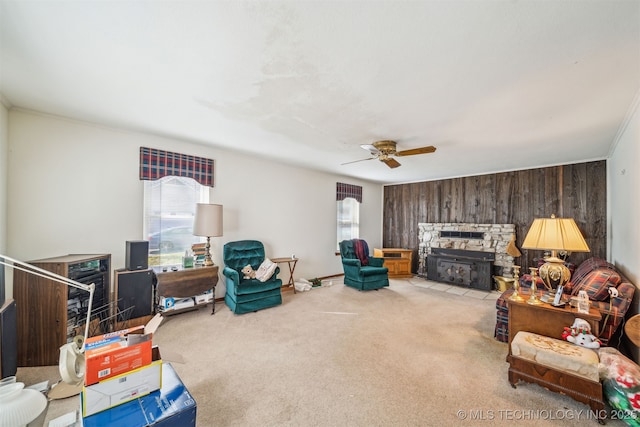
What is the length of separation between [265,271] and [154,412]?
2494 millimetres

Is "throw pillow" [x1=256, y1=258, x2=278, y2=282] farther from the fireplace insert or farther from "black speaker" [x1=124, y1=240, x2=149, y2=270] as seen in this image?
the fireplace insert

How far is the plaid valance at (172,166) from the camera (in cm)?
324

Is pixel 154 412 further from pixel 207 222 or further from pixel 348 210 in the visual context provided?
pixel 348 210

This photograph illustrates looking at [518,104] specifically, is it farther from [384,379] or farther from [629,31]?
[384,379]

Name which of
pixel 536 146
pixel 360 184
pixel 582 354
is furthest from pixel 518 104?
pixel 360 184

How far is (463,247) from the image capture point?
17.9 ft

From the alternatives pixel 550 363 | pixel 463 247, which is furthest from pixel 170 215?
pixel 463 247

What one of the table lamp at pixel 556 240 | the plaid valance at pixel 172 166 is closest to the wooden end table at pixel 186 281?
the plaid valance at pixel 172 166

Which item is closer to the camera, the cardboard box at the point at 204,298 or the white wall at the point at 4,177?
the white wall at the point at 4,177

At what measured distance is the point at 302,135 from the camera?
3.18m

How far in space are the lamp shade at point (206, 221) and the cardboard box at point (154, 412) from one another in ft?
7.15

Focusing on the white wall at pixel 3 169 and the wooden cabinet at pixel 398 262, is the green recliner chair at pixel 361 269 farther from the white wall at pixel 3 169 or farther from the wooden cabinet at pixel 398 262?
the white wall at pixel 3 169

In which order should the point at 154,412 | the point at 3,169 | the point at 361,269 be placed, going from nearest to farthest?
1. the point at 154,412
2. the point at 3,169
3. the point at 361,269

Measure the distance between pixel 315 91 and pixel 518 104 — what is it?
5.97ft
